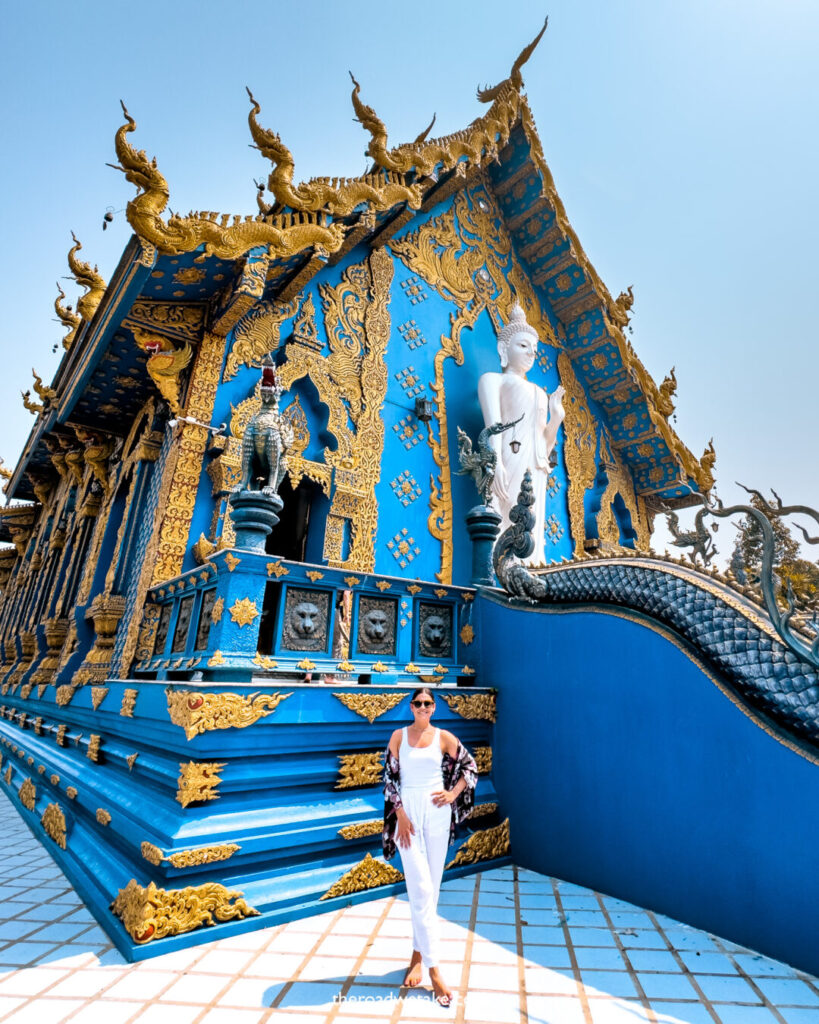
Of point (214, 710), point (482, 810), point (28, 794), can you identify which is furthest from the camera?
point (28, 794)

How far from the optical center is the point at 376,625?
418 centimetres

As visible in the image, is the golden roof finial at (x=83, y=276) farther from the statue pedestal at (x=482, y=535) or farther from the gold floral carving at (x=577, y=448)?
the gold floral carving at (x=577, y=448)

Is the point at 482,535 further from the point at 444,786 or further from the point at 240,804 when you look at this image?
the point at 240,804

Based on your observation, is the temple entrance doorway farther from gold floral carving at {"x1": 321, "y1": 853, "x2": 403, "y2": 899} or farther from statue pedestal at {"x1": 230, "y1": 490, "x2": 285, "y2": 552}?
gold floral carving at {"x1": 321, "y1": 853, "x2": 403, "y2": 899}

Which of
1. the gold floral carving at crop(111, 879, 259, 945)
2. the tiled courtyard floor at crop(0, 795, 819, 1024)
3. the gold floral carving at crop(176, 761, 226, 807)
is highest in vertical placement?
the gold floral carving at crop(176, 761, 226, 807)

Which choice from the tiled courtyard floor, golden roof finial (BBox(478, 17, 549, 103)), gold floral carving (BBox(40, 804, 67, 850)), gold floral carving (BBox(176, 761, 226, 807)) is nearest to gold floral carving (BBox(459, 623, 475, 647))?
the tiled courtyard floor

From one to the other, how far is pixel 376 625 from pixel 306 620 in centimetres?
57

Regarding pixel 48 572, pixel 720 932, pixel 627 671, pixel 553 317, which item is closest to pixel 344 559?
pixel 627 671

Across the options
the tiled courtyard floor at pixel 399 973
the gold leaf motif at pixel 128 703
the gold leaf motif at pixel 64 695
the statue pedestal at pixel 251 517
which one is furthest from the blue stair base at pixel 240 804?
the gold leaf motif at pixel 64 695

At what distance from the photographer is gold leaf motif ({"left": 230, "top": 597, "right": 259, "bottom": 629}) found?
132 inches

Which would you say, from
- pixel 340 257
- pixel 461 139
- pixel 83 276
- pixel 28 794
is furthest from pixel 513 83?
pixel 28 794

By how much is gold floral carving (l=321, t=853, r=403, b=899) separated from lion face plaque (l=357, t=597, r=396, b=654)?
1245mm

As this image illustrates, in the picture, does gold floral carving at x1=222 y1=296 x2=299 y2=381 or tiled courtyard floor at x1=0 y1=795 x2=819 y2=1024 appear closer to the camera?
tiled courtyard floor at x1=0 y1=795 x2=819 y2=1024

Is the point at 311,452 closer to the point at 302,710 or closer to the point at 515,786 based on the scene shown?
the point at 302,710
